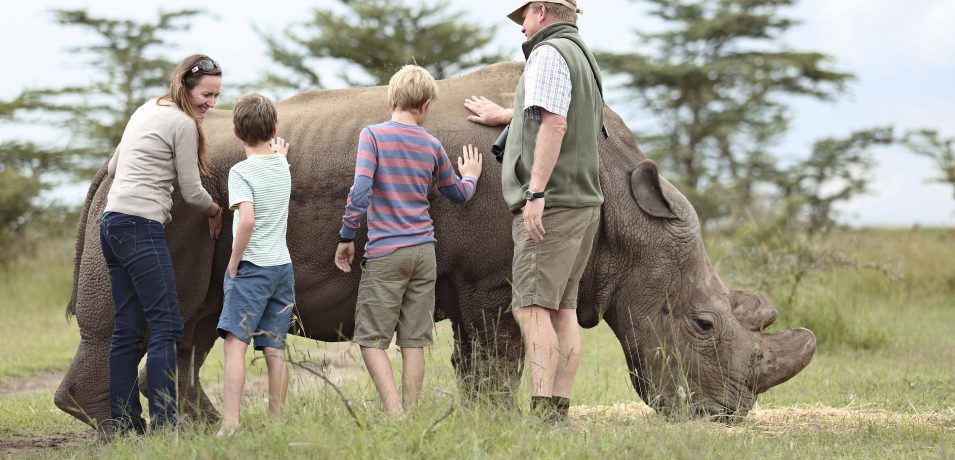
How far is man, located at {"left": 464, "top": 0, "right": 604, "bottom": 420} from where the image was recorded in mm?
5996

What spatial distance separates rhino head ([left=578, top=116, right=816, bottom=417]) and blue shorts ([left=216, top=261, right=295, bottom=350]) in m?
2.00

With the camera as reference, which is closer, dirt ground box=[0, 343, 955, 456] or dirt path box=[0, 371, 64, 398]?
dirt ground box=[0, 343, 955, 456]

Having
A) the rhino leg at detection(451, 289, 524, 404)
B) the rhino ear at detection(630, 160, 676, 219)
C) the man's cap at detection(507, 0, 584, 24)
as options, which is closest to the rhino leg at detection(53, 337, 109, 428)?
the rhino leg at detection(451, 289, 524, 404)

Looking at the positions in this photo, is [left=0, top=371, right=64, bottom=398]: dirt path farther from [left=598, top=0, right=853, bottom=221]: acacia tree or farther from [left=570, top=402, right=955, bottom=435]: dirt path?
[left=598, top=0, right=853, bottom=221]: acacia tree

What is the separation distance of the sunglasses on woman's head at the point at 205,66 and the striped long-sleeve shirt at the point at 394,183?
0.93 m

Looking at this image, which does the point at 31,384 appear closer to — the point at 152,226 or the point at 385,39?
the point at 152,226

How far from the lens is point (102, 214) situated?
655 cm

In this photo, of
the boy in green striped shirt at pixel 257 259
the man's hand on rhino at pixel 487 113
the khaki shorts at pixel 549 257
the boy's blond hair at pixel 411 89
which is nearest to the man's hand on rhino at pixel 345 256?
the boy in green striped shirt at pixel 257 259

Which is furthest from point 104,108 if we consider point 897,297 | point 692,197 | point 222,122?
point 222,122

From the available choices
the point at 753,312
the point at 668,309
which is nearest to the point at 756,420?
the point at 753,312

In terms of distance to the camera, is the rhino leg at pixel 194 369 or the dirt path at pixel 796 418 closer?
the dirt path at pixel 796 418

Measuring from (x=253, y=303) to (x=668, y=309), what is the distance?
2.70m

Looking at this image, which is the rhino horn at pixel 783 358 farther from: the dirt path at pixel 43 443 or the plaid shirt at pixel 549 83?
the dirt path at pixel 43 443

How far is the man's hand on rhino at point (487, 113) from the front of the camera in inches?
269
